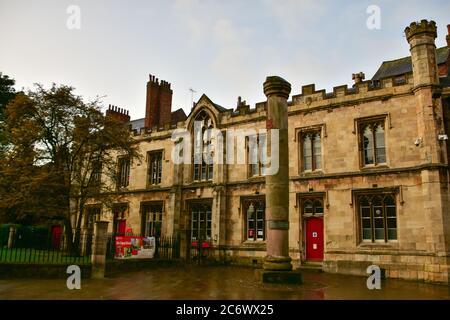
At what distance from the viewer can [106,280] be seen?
1362 cm

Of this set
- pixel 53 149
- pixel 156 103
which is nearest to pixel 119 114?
pixel 156 103

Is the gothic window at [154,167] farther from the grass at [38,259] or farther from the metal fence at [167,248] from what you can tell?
the grass at [38,259]

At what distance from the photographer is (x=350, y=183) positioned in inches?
714

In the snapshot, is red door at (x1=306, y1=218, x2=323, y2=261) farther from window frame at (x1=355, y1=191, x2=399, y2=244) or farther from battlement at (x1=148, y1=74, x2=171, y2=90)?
battlement at (x1=148, y1=74, x2=171, y2=90)

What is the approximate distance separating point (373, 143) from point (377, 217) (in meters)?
3.66

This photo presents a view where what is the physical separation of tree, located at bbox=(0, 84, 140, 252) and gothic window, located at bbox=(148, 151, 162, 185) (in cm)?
597

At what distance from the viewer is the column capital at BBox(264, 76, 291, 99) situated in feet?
45.1

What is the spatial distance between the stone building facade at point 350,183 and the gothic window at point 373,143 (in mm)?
50

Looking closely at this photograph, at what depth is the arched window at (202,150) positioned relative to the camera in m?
23.8

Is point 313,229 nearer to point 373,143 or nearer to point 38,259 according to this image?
point 373,143

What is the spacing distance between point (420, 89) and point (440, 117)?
60.4 inches

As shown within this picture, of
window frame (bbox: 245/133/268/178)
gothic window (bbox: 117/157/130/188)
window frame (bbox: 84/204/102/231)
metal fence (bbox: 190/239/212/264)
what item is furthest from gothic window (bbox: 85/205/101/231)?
window frame (bbox: 245/133/268/178)

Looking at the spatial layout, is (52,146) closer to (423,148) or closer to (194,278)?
(194,278)

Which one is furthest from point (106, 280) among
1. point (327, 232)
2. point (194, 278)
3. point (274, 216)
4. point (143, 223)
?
point (143, 223)
